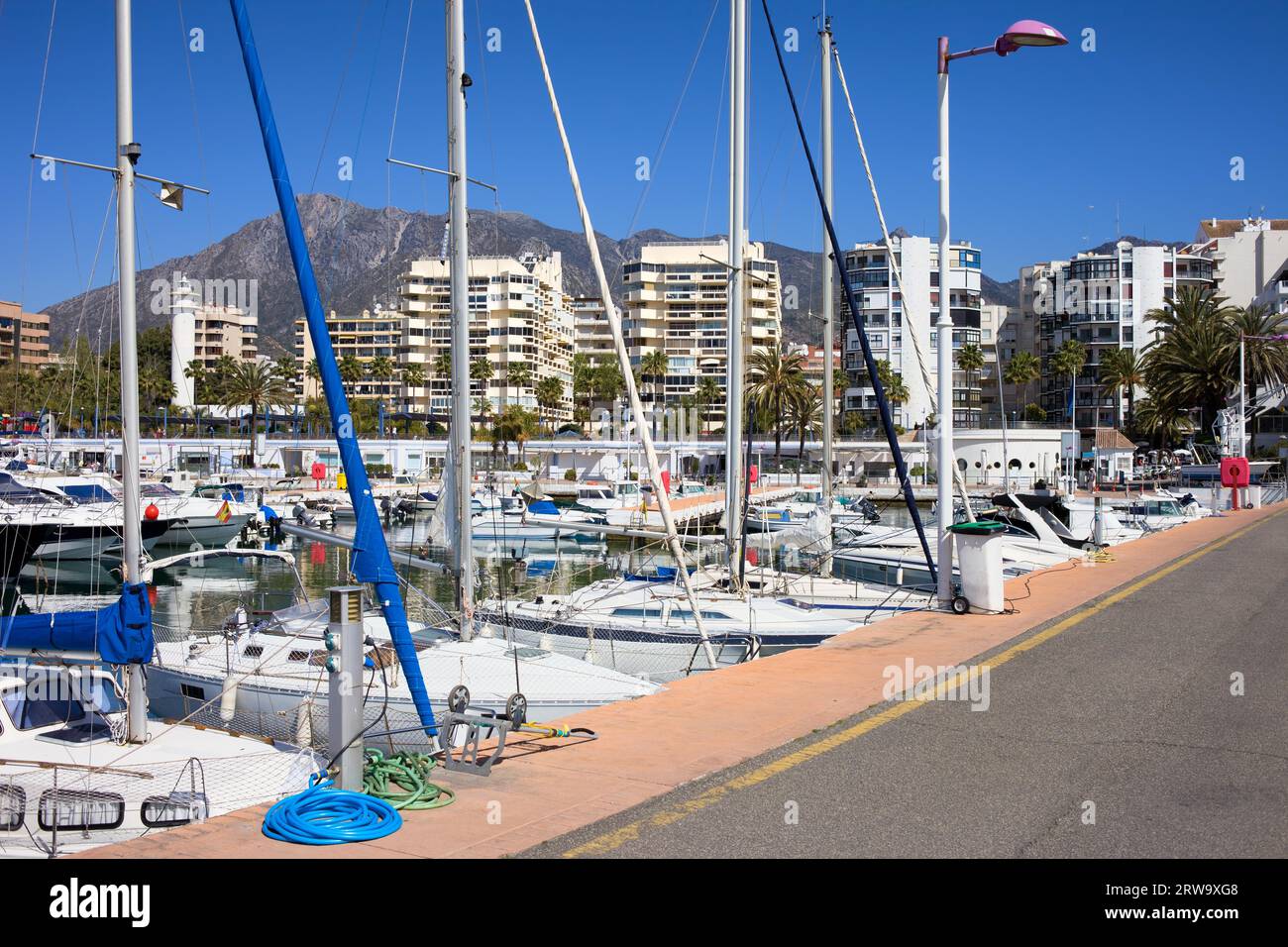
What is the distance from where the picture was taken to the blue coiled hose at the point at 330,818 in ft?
21.3

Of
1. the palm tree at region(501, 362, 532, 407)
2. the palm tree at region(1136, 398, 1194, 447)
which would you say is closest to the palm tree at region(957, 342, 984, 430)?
the palm tree at region(1136, 398, 1194, 447)

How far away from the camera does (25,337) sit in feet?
623

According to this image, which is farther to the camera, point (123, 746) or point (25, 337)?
point (25, 337)

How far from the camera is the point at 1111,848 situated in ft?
21.5

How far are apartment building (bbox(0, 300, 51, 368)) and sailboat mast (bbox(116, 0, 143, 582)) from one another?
583 ft

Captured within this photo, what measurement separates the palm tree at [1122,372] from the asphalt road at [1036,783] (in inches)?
4201

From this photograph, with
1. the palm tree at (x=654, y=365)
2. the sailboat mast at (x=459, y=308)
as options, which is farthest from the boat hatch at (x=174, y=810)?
the palm tree at (x=654, y=365)

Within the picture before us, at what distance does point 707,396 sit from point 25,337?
4931 inches

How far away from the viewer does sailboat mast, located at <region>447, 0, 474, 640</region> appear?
16.6 metres

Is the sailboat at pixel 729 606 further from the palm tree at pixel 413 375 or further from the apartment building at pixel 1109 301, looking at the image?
the palm tree at pixel 413 375

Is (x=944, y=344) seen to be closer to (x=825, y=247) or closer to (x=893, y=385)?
(x=825, y=247)

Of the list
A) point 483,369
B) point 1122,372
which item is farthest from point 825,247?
point 483,369
